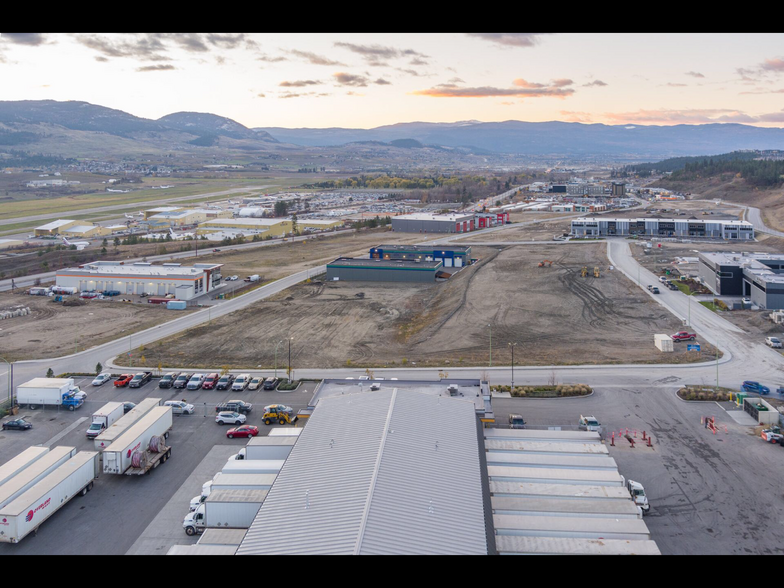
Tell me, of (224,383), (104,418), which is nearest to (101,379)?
(104,418)

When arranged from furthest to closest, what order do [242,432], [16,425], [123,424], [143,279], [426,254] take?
[426,254], [143,279], [16,425], [242,432], [123,424]

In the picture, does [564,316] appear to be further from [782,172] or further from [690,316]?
[782,172]

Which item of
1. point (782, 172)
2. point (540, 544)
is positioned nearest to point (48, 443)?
point (540, 544)

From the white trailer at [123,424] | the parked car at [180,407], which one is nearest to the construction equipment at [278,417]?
the parked car at [180,407]

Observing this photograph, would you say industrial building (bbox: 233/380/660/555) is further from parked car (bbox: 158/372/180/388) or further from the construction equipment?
parked car (bbox: 158/372/180/388)

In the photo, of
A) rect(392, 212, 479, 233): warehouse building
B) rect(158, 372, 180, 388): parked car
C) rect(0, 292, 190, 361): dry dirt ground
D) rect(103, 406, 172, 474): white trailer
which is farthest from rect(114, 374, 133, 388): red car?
rect(392, 212, 479, 233): warehouse building

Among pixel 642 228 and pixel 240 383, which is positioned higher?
pixel 642 228

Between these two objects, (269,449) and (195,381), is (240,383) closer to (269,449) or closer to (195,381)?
(195,381)
